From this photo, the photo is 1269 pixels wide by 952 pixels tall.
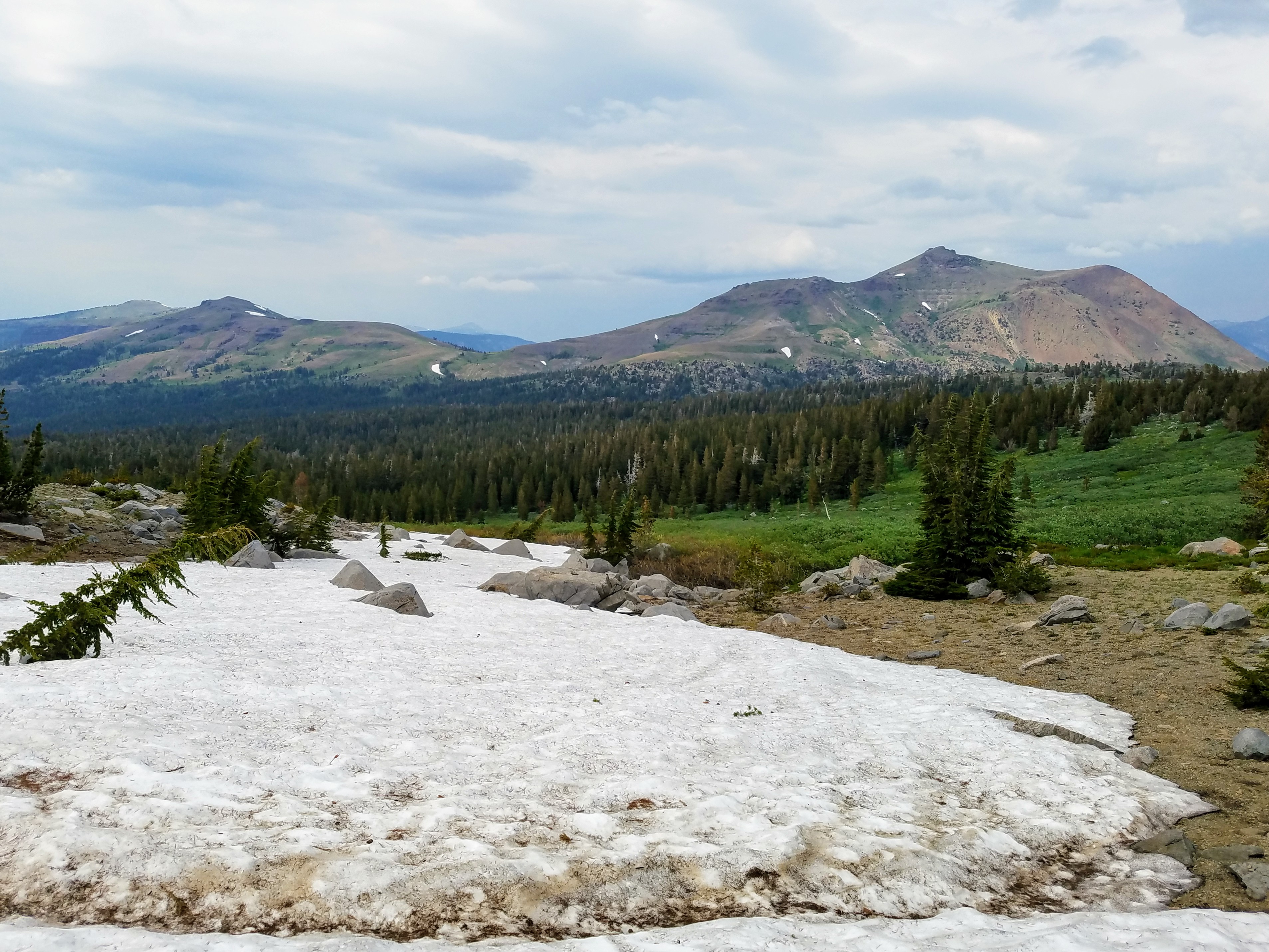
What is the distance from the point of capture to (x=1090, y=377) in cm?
19550

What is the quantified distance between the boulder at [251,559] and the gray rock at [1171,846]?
25064 millimetres

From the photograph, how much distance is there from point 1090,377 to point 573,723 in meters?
223

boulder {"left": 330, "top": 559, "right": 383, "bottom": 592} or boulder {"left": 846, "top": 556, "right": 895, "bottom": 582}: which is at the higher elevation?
boulder {"left": 330, "top": 559, "right": 383, "bottom": 592}

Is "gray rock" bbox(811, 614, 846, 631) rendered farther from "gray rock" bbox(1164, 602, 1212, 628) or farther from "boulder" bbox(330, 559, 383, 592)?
"boulder" bbox(330, 559, 383, 592)

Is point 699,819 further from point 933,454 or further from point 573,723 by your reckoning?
point 933,454

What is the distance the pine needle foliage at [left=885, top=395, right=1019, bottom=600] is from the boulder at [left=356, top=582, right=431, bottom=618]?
20299 mm

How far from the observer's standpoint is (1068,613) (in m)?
22.9

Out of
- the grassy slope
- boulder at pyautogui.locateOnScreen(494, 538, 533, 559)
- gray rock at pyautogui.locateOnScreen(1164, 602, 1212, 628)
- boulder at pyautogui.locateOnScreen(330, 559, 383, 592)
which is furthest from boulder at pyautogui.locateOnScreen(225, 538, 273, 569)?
the grassy slope

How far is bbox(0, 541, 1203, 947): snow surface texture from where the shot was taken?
632cm

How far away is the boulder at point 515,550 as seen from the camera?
148 ft

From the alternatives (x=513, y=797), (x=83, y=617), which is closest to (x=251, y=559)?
(x=83, y=617)

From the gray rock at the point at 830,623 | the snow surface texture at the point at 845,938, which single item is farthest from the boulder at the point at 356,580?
the snow surface texture at the point at 845,938

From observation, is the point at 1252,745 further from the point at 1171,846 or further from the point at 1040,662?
the point at 1040,662

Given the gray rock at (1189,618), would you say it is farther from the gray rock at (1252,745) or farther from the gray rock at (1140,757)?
the gray rock at (1140,757)
